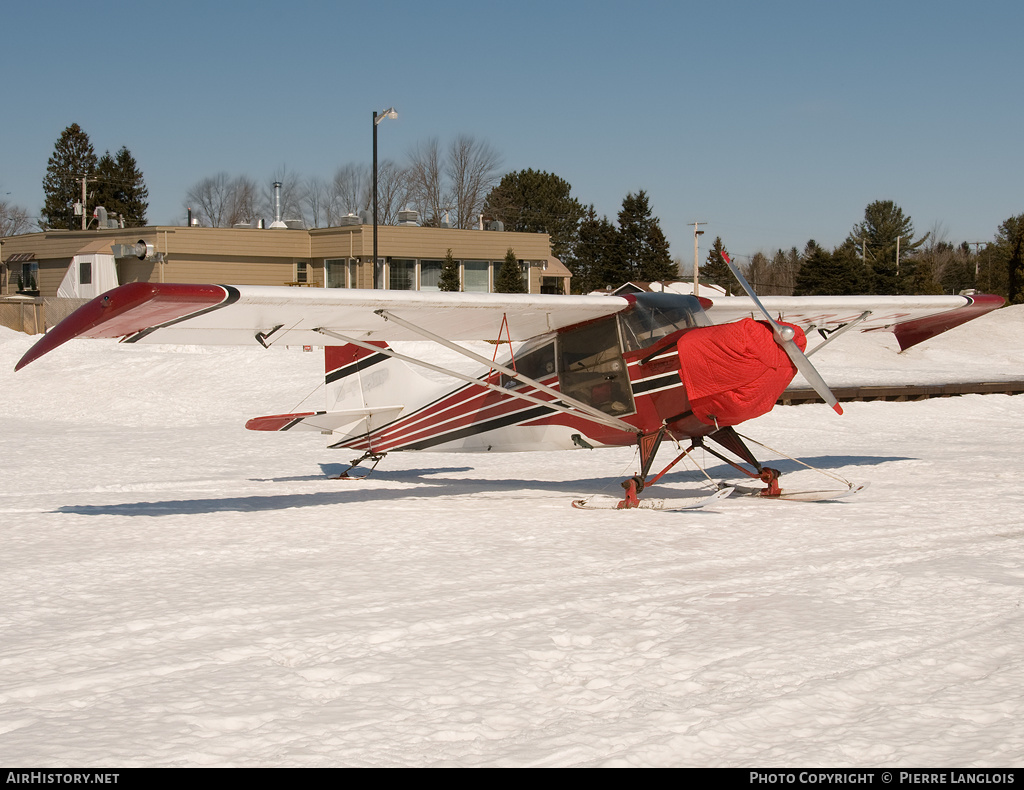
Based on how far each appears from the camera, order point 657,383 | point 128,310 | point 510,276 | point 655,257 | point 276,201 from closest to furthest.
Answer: point 128,310 < point 657,383 < point 510,276 < point 276,201 < point 655,257

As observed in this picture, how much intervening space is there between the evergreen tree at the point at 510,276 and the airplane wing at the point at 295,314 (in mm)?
29942

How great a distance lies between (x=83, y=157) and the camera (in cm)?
7675

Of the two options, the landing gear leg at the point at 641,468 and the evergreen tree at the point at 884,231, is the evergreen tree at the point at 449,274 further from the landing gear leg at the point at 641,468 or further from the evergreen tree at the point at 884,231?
the evergreen tree at the point at 884,231

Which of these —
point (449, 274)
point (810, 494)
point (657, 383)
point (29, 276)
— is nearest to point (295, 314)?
point (657, 383)

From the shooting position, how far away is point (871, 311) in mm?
11914

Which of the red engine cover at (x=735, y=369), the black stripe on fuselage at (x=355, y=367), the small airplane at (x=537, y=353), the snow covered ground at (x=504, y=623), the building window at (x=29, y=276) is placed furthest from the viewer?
the building window at (x=29, y=276)

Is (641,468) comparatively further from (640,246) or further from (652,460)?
(640,246)

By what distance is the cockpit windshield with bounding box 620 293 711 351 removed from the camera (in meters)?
9.88

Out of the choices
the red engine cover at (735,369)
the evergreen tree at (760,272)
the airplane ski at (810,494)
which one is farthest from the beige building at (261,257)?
the evergreen tree at (760,272)

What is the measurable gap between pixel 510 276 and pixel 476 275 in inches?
97.0

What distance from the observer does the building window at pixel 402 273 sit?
41.1m

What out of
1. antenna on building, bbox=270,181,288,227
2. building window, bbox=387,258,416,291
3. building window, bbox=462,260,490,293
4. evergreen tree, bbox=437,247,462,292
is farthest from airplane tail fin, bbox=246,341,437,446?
antenna on building, bbox=270,181,288,227

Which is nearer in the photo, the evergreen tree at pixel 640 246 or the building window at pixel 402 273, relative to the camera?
the building window at pixel 402 273

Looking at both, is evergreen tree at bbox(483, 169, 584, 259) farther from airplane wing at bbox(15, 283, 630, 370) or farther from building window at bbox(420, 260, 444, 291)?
airplane wing at bbox(15, 283, 630, 370)
